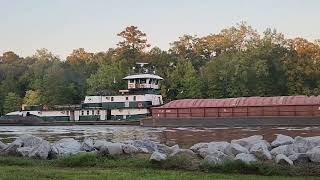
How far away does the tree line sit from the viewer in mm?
69438

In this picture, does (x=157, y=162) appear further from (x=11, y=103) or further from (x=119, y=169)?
(x=11, y=103)

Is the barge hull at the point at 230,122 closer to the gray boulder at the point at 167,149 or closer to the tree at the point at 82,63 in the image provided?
the gray boulder at the point at 167,149

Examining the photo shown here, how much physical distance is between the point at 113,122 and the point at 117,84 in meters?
21.5

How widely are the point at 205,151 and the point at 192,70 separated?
58.4 metres

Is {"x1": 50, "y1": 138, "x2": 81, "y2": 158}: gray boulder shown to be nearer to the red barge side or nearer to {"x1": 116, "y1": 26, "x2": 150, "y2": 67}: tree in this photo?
the red barge side

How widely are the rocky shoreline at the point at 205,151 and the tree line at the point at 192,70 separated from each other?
4814 cm

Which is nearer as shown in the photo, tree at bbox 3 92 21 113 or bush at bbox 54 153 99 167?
bush at bbox 54 153 99 167

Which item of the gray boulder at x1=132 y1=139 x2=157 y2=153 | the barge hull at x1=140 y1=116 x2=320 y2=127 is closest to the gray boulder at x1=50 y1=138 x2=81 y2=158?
the gray boulder at x1=132 y1=139 x2=157 y2=153

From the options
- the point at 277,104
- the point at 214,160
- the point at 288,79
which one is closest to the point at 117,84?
the point at 288,79

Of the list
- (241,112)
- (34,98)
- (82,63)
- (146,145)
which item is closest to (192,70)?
(241,112)

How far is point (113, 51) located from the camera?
9619 centimetres

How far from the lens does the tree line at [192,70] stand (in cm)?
6944

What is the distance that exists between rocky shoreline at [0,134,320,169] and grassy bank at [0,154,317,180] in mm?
435

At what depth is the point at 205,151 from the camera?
650 inches
